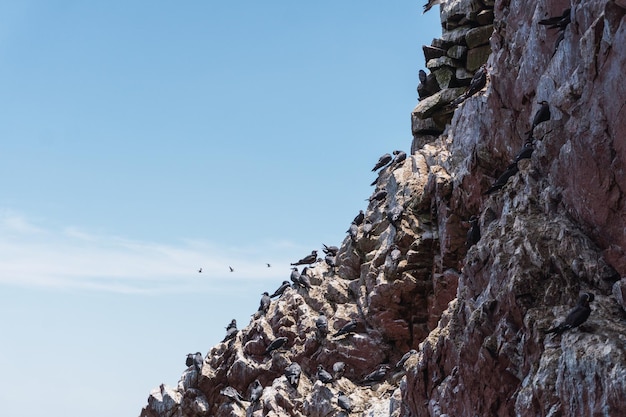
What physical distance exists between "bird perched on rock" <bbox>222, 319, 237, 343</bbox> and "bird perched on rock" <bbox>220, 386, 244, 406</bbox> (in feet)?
17.0

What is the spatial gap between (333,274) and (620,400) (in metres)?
31.8

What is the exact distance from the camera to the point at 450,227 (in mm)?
42656

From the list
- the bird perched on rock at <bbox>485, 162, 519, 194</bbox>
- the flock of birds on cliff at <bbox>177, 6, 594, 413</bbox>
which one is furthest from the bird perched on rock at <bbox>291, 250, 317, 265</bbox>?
the bird perched on rock at <bbox>485, 162, 519, 194</bbox>

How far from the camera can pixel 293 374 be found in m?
46.8

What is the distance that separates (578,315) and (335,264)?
96.7 feet

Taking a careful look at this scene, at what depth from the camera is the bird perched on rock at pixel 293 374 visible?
4653cm

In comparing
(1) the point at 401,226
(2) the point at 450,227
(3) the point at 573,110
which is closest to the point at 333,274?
(1) the point at 401,226

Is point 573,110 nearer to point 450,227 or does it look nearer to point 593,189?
point 593,189

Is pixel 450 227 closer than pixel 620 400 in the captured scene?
No

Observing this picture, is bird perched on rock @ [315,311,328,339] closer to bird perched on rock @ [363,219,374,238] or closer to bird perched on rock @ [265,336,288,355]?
bird perched on rock @ [265,336,288,355]

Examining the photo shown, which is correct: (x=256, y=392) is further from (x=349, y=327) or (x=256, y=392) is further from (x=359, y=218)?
(x=359, y=218)

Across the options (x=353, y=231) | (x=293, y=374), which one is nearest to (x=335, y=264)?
(x=353, y=231)

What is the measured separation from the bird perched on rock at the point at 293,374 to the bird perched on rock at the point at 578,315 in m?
25.3

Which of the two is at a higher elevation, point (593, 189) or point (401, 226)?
point (401, 226)
